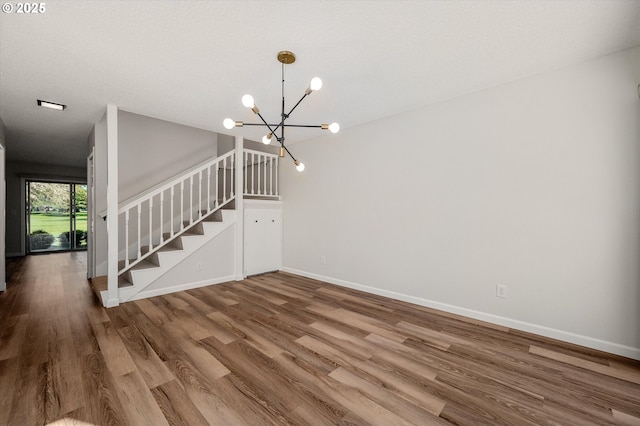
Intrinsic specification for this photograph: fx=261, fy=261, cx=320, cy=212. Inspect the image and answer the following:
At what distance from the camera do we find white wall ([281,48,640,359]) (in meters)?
2.31

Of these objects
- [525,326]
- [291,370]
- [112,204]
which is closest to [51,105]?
[112,204]

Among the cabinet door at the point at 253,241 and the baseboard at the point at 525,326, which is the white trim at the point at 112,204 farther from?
the baseboard at the point at 525,326

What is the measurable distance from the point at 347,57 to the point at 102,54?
2.21m

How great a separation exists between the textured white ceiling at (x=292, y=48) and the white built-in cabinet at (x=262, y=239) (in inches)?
84.1

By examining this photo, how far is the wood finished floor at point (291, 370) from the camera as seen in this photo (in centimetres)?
161

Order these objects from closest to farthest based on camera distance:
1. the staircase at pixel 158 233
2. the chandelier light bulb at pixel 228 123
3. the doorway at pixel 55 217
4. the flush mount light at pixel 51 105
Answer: the chandelier light bulb at pixel 228 123 < the flush mount light at pixel 51 105 < the staircase at pixel 158 233 < the doorway at pixel 55 217

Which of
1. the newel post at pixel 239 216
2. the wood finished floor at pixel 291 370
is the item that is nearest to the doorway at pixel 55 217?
the wood finished floor at pixel 291 370

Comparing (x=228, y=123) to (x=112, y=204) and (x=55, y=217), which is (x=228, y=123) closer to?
(x=112, y=204)

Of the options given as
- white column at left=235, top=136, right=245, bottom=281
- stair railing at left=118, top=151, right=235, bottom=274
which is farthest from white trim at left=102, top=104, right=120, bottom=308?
white column at left=235, top=136, right=245, bottom=281

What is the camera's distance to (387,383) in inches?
74.8

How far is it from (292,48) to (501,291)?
3240 mm

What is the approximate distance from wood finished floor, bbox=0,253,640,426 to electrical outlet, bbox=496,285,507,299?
34 cm

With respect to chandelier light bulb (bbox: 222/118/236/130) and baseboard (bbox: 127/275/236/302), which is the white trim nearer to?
baseboard (bbox: 127/275/236/302)

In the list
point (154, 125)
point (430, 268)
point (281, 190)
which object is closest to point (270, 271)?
point (281, 190)
